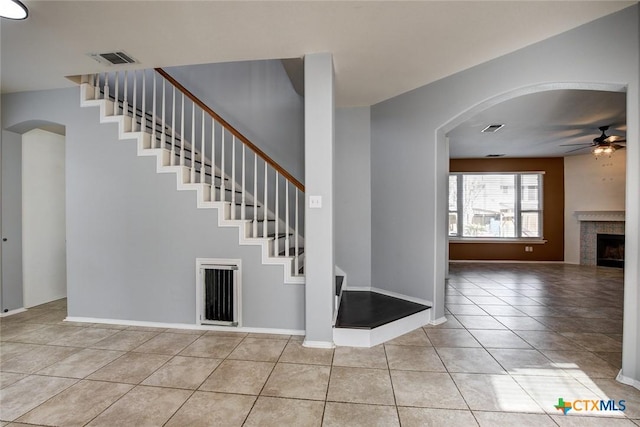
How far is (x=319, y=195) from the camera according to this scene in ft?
8.52

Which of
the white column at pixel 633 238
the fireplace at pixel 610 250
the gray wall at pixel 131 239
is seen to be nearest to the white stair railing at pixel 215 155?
the gray wall at pixel 131 239

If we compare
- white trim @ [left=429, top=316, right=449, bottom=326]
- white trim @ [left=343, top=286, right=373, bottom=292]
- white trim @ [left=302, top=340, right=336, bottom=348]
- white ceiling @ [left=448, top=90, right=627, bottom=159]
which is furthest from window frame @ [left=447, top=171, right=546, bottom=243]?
white trim @ [left=302, top=340, right=336, bottom=348]

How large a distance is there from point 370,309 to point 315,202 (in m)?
1.40

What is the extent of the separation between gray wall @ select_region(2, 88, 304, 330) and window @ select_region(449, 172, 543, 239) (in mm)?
5964

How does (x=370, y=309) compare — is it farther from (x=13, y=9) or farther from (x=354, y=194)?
(x=13, y=9)

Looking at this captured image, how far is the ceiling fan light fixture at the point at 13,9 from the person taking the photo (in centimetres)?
182

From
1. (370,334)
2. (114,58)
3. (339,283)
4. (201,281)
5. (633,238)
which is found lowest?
(370,334)

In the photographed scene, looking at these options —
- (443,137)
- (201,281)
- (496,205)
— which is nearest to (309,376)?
(201,281)

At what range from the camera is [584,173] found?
6.63 metres

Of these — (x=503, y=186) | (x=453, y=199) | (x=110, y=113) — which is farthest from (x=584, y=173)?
(x=110, y=113)

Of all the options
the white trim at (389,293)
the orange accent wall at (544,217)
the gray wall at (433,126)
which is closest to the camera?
the gray wall at (433,126)

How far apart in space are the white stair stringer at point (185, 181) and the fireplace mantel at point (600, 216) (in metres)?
7.36

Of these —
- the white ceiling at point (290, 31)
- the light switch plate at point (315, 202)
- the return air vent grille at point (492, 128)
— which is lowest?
the light switch plate at point (315, 202)

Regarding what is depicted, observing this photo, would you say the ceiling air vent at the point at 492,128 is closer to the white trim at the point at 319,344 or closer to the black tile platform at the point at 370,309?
the black tile platform at the point at 370,309
